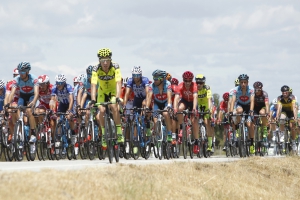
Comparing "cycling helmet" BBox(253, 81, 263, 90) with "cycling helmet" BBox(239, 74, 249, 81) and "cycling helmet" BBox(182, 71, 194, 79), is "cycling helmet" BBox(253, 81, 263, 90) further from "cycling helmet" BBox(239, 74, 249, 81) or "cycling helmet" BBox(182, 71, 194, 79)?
"cycling helmet" BBox(182, 71, 194, 79)

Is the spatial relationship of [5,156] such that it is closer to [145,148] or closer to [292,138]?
[145,148]

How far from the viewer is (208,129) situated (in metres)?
22.1

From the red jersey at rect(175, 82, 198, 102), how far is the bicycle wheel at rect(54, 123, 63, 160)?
3.14m

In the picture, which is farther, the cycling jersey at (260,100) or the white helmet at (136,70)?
the cycling jersey at (260,100)

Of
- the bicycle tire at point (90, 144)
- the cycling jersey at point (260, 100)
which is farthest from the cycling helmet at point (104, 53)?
the cycling jersey at point (260, 100)

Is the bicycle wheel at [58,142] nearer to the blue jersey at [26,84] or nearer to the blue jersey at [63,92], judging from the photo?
the blue jersey at [63,92]

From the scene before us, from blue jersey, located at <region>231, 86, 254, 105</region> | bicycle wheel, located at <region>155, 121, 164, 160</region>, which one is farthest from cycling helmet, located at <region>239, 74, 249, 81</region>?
bicycle wheel, located at <region>155, 121, 164, 160</region>

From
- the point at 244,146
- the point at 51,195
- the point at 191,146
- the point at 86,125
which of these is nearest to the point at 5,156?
the point at 86,125

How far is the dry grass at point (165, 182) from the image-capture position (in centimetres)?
879

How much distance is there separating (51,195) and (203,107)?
14.5 meters

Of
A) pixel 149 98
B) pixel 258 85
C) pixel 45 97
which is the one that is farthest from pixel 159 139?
pixel 258 85

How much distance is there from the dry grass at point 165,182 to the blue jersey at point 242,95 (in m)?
→ 3.16

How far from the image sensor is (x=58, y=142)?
19.7 meters

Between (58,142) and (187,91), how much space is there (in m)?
3.62
